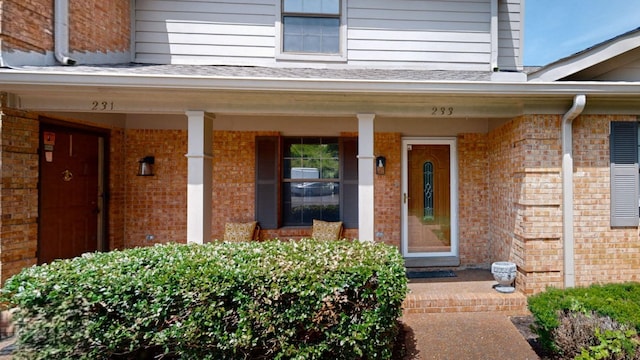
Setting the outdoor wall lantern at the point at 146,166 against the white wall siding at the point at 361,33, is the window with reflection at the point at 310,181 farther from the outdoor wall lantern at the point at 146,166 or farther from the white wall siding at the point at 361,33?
the outdoor wall lantern at the point at 146,166

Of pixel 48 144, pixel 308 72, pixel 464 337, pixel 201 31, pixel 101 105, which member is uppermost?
pixel 201 31

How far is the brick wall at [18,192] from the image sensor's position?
149 inches

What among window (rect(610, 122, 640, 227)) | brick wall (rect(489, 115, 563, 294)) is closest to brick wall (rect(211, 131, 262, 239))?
brick wall (rect(489, 115, 563, 294))

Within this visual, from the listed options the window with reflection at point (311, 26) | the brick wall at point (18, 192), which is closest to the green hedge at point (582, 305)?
the window with reflection at point (311, 26)

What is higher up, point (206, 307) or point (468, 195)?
point (468, 195)

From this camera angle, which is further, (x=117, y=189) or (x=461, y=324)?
(x=117, y=189)

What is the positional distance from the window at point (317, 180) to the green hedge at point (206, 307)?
9.16ft

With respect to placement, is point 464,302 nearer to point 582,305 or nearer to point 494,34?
point 582,305

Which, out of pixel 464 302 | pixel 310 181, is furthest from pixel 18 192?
pixel 464 302

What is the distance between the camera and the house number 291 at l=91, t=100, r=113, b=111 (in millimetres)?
3953

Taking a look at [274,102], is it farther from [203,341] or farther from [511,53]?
[511,53]

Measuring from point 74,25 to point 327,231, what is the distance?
486cm

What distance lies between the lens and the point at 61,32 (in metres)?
4.42

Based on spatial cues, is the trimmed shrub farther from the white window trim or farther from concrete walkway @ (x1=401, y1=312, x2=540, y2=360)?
the white window trim
